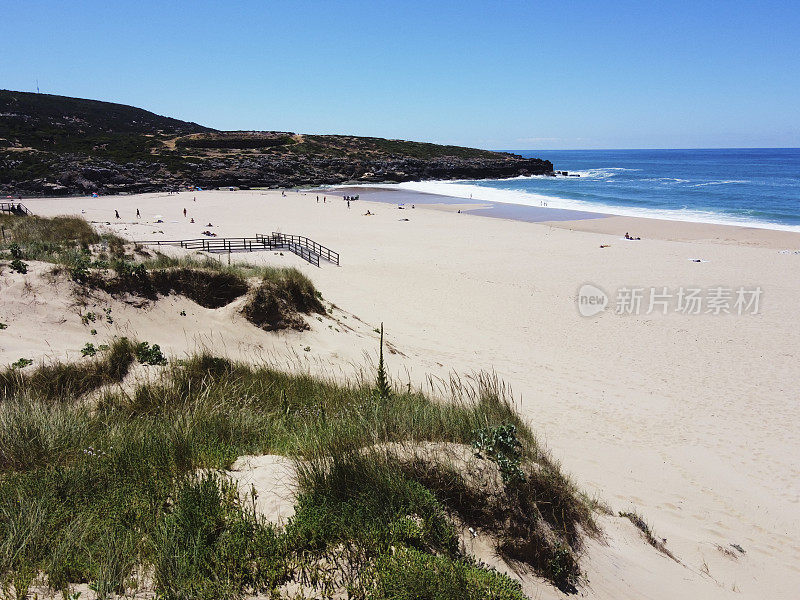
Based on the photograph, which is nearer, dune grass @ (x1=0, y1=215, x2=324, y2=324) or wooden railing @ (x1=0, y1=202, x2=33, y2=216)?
dune grass @ (x1=0, y1=215, x2=324, y2=324)

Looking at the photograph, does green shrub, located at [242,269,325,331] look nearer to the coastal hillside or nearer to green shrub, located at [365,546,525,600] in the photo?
green shrub, located at [365,546,525,600]

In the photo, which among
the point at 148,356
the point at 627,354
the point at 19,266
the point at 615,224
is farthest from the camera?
the point at 615,224

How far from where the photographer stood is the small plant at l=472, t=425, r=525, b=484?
4.02 m

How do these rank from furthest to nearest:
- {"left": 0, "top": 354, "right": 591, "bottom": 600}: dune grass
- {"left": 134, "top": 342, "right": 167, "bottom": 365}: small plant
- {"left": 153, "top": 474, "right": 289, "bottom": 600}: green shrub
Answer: {"left": 134, "top": 342, "right": 167, "bottom": 365}: small plant
{"left": 0, "top": 354, "right": 591, "bottom": 600}: dune grass
{"left": 153, "top": 474, "right": 289, "bottom": 600}: green shrub

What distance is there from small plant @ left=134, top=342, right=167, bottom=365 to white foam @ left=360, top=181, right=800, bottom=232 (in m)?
44.8

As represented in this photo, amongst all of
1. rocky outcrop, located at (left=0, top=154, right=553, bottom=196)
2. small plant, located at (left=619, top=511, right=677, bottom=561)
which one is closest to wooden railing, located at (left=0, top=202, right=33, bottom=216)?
rocky outcrop, located at (left=0, top=154, right=553, bottom=196)

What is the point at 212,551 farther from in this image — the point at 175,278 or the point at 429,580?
the point at 175,278

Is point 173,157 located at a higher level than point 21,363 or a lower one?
higher

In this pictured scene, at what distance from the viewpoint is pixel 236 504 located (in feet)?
11.4

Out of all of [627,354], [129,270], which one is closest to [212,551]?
[129,270]

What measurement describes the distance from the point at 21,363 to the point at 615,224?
4262 centimetres

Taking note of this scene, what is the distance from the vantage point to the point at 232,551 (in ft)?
9.86

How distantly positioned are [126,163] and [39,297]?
2821 inches

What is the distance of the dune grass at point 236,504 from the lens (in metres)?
2.89
